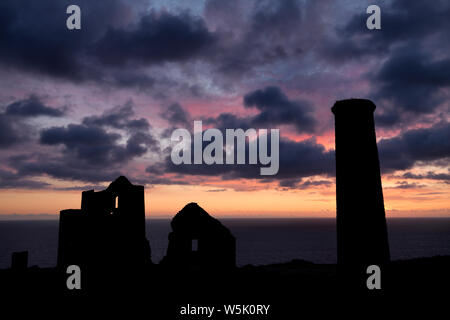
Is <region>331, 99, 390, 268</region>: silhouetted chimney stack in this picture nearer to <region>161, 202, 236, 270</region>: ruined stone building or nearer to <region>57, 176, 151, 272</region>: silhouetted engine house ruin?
<region>161, 202, 236, 270</region>: ruined stone building

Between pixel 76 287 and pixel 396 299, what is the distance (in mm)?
Result: 11650

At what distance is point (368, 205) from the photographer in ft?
36.0

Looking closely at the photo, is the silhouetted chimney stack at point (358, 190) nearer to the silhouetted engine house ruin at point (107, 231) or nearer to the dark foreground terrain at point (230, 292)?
the dark foreground terrain at point (230, 292)

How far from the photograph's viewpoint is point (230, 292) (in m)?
13.4

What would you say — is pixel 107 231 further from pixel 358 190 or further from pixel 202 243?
pixel 358 190

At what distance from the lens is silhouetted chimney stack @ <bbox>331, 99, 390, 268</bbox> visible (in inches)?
427

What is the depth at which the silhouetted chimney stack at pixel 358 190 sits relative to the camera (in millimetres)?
10836

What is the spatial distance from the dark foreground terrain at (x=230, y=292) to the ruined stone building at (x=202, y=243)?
54cm

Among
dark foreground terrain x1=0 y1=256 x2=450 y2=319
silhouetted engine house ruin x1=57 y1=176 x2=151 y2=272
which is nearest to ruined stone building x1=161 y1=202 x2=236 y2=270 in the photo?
dark foreground terrain x1=0 y1=256 x2=450 y2=319

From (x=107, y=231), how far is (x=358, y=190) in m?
10.8

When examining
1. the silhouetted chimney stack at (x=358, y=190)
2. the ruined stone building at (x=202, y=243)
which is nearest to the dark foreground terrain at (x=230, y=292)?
the ruined stone building at (x=202, y=243)
